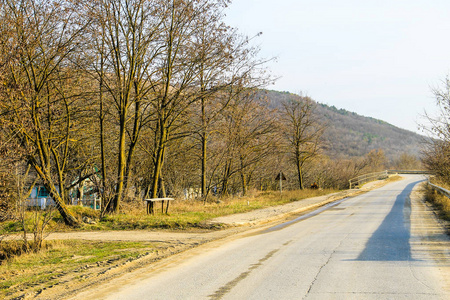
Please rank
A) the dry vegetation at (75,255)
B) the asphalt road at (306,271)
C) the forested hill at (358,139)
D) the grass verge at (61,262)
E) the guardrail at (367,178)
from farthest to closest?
the forested hill at (358,139), the guardrail at (367,178), the dry vegetation at (75,255), the grass verge at (61,262), the asphalt road at (306,271)

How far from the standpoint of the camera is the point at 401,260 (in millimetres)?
9875

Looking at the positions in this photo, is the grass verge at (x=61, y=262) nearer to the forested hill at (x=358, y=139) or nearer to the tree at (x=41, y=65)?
→ the tree at (x=41, y=65)

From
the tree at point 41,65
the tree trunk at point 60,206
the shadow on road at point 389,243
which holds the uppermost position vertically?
the tree at point 41,65

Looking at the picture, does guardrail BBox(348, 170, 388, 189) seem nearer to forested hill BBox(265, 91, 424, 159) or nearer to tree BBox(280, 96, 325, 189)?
tree BBox(280, 96, 325, 189)

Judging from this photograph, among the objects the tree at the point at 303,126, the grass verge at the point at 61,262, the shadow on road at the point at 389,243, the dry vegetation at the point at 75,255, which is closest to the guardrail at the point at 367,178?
the tree at the point at 303,126

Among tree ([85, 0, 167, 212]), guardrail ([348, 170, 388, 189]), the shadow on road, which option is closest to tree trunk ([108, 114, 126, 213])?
tree ([85, 0, 167, 212])

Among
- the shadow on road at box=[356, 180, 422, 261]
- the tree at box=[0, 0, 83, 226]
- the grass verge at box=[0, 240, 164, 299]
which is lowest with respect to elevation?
the shadow on road at box=[356, 180, 422, 261]

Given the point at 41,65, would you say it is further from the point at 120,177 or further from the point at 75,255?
the point at 75,255

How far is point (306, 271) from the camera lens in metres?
8.88

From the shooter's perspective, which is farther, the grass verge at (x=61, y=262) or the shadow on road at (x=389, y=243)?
the shadow on road at (x=389, y=243)

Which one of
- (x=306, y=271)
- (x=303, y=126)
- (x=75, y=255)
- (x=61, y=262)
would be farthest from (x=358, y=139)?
(x=61, y=262)

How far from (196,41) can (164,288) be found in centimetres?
1642

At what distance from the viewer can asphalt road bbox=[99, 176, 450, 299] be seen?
7.22 meters

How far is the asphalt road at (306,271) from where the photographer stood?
722 cm
